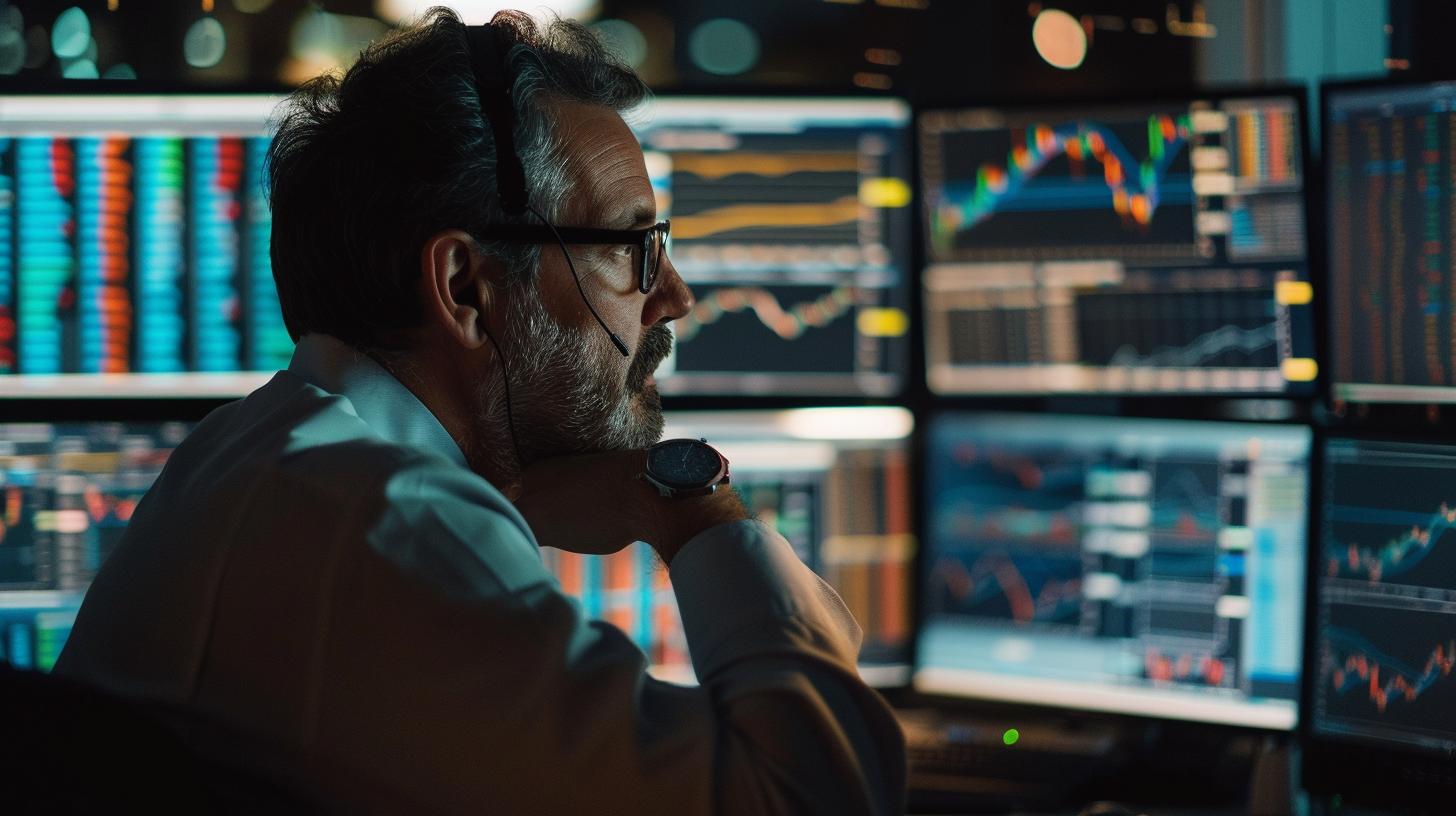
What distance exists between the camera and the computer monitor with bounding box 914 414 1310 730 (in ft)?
5.22

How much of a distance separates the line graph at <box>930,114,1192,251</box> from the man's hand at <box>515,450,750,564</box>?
81 cm

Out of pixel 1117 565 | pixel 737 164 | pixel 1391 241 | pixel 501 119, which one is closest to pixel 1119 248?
pixel 1391 241

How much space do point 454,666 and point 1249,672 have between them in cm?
119

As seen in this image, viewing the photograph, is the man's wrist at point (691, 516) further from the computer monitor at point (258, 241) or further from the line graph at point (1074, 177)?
the line graph at point (1074, 177)

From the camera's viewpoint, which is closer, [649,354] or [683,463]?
[683,463]

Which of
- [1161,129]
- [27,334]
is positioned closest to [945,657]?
[1161,129]

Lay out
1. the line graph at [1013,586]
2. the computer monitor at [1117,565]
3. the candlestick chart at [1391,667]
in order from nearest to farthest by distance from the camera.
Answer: the candlestick chart at [1391,667] → the computer monitor at [1117,565] → the line graph at [1013,586]

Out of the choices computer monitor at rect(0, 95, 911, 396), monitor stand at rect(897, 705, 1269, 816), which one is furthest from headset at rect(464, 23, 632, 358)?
monitor stand at rect(897, 705, 1269, 816)

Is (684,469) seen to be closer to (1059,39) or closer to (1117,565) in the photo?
(1117,565)

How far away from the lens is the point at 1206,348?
65.8 inches

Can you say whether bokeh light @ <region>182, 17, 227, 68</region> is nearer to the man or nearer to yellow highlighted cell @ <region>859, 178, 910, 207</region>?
the man

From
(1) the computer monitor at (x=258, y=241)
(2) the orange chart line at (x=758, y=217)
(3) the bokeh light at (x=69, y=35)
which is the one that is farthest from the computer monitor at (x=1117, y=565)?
(3) the bokeh light at (x=69, y=35)

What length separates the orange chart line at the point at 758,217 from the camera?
1781mm

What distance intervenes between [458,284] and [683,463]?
0.26 metres
